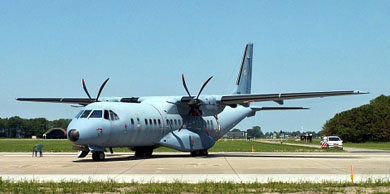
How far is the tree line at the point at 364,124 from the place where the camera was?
311 ft

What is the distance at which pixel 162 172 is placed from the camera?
20.5 m

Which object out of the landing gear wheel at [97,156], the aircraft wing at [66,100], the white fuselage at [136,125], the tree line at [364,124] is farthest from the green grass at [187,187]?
the tree line at [364,124]

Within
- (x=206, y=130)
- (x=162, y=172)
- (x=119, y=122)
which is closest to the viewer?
(x=162, y=172)

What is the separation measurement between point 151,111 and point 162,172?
1182cm

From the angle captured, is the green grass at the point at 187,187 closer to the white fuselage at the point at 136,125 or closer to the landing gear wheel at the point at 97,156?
the white fuselage at the point at 136,125

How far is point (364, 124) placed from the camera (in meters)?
98.3

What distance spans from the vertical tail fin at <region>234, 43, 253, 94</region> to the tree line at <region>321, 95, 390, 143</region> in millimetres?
58846

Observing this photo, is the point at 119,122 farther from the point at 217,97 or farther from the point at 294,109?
the point at 294,109

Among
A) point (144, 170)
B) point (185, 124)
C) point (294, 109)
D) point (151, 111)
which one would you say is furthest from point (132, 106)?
point (294, 109)

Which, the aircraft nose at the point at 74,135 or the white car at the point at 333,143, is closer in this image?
the aircraft nose at the point at 74,135

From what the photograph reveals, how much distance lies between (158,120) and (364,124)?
7372 centimetres

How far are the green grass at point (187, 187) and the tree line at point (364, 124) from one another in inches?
3235

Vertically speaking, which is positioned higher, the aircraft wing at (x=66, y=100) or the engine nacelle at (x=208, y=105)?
the aircraft wing at (x=66, y=100)

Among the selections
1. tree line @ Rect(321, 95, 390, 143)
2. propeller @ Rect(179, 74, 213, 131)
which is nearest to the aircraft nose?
propeller @ Rect(179, 74, 213, 131)
